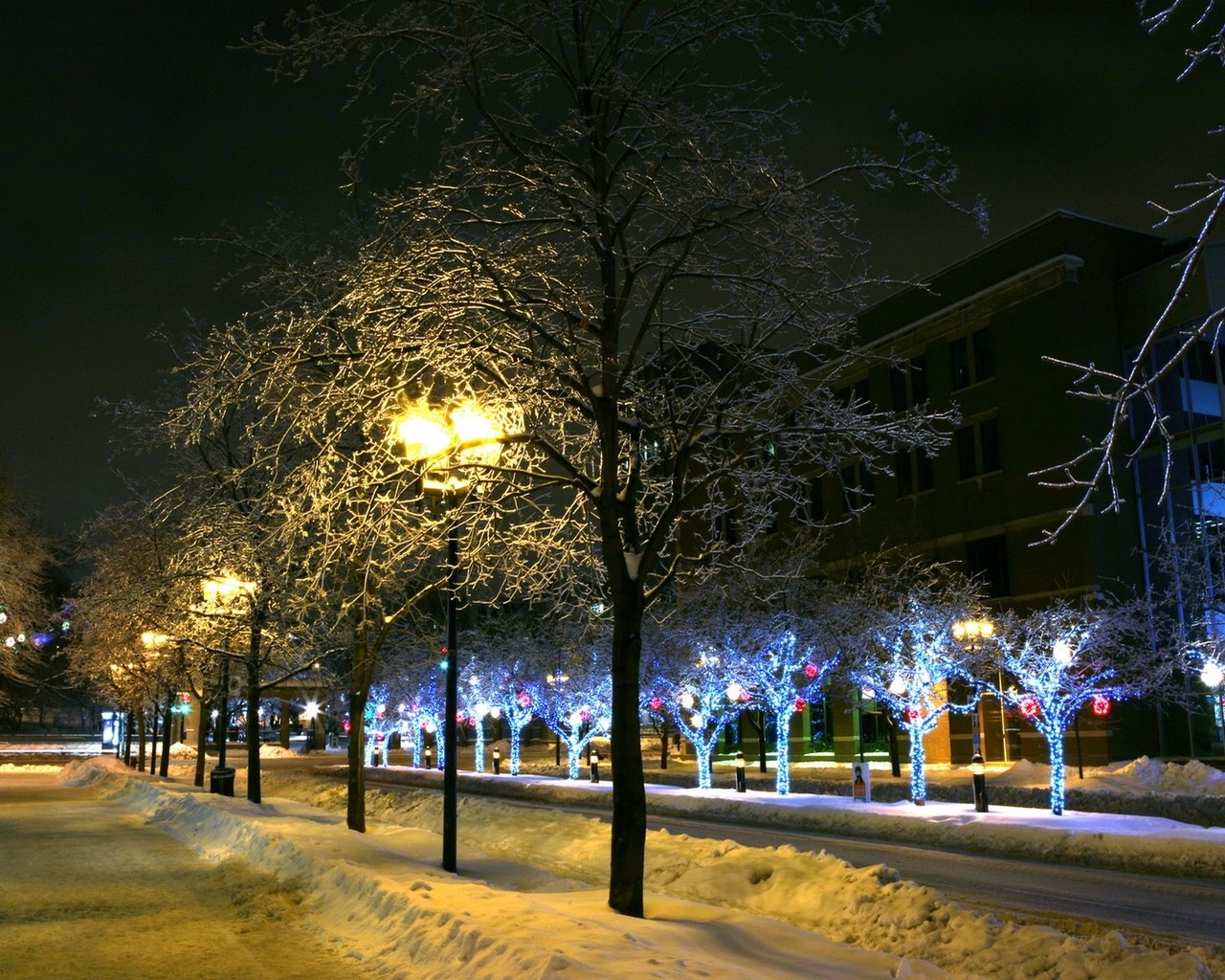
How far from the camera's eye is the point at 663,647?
39844 millimetres

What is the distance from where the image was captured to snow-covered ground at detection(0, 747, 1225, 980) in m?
8.47

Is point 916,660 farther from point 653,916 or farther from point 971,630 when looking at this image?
point 653,916

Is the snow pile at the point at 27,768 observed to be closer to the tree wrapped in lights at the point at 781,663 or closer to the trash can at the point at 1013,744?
the tree wrapped in lights at the point at 781,663

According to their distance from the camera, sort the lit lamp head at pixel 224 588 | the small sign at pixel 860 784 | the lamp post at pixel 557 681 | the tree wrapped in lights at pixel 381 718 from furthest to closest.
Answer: the tree wrapped in lights at pixel 381 718
the lamp post at pixel 557 681
the small sign at pixel 860 784
the lit lamp head at pixel 224 588

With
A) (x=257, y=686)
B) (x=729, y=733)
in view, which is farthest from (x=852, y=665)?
(x=729, y=733)

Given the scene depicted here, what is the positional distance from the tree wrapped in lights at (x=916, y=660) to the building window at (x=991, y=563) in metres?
13.2

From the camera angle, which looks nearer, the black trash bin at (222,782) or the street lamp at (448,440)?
the street lamp at (448,440)

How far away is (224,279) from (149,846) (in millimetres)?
9802

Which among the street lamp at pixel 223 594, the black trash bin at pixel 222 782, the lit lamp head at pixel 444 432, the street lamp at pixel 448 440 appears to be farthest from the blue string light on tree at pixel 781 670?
the lit lamp head at pixel 444 432

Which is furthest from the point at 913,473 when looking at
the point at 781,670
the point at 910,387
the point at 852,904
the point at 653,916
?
the point at 653,916

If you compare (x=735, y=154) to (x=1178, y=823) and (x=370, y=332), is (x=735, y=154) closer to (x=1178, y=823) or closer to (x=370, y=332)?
(x=370, y=332)

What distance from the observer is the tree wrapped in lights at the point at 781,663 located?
32312mm

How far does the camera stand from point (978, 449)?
143 ft

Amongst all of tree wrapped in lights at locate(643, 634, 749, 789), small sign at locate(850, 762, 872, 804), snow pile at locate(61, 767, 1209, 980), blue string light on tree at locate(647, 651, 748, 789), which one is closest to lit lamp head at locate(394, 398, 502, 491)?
snow pile at locate(61, 767, 1209, 980)
